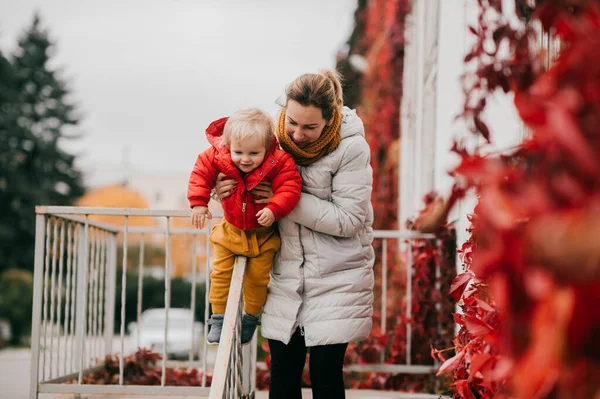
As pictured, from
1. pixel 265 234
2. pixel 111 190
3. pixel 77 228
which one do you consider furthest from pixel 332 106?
pixel 111 190

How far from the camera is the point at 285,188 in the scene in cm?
241

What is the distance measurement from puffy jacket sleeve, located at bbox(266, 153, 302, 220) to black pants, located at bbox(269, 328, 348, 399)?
446 millimetres

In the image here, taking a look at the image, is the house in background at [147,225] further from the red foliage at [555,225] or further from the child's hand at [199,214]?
the red foliage at [555,225]

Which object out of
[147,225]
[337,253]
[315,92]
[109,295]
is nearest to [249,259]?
[337,253]

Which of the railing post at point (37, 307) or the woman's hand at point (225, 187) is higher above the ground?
the woman's hand at point (225, 187)

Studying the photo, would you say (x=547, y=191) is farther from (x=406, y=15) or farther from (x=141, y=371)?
(x=406, y=15)

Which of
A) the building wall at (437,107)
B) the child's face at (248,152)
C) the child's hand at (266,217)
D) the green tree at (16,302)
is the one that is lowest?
the green tree at (16,302)

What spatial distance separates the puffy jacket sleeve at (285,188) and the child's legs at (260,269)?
0.68 ft

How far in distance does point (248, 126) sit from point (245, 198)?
0.26 metres

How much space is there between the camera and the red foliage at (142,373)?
13.8 ft

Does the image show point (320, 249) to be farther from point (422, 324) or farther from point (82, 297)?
point (422, 324)

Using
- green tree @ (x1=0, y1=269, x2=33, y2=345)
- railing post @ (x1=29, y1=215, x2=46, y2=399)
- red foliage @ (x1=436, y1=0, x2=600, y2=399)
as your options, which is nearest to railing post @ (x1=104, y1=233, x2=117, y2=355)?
railing post @ (x1=29, y1=215, x2=46, y2=399)

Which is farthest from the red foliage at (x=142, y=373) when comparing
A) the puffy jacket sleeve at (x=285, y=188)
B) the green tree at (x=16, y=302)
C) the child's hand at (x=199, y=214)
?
the green tree at (x=16, y=302)

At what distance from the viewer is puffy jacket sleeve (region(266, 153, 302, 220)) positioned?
93.6 inches
